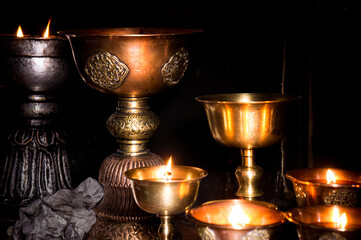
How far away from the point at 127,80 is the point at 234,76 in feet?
1.64

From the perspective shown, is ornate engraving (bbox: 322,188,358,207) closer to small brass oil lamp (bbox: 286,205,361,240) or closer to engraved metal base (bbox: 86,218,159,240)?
small brass oil lamp (bbox: 286,205,361,240)

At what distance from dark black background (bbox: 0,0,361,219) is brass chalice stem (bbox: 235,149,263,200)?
1.18 feet

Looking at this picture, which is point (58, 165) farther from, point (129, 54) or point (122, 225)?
point (129, 54)

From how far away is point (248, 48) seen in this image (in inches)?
84.7

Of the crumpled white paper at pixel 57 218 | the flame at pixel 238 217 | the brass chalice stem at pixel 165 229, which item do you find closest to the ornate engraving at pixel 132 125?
the crumpled white paper at pixel 57 218

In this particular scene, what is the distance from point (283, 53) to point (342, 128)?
Answer: 0.36 meters

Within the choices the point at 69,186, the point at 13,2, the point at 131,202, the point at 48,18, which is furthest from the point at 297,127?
the point at 13,2

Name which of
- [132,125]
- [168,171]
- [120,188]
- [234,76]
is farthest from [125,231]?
[234,76]

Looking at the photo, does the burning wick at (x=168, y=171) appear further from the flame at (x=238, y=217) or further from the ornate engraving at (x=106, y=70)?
the ornate engraving at (x=106, y=70)

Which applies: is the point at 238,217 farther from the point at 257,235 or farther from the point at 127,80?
the point at 127,80

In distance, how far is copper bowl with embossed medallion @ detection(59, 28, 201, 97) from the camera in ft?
6.05

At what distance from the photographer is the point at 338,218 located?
1.42m

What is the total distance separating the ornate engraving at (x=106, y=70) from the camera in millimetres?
1870

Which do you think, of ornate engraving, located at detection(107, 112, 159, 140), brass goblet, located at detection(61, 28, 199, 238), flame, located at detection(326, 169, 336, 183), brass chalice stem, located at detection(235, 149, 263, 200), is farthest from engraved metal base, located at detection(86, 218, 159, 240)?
flame, located at detection(326, 169, 336, 183)
